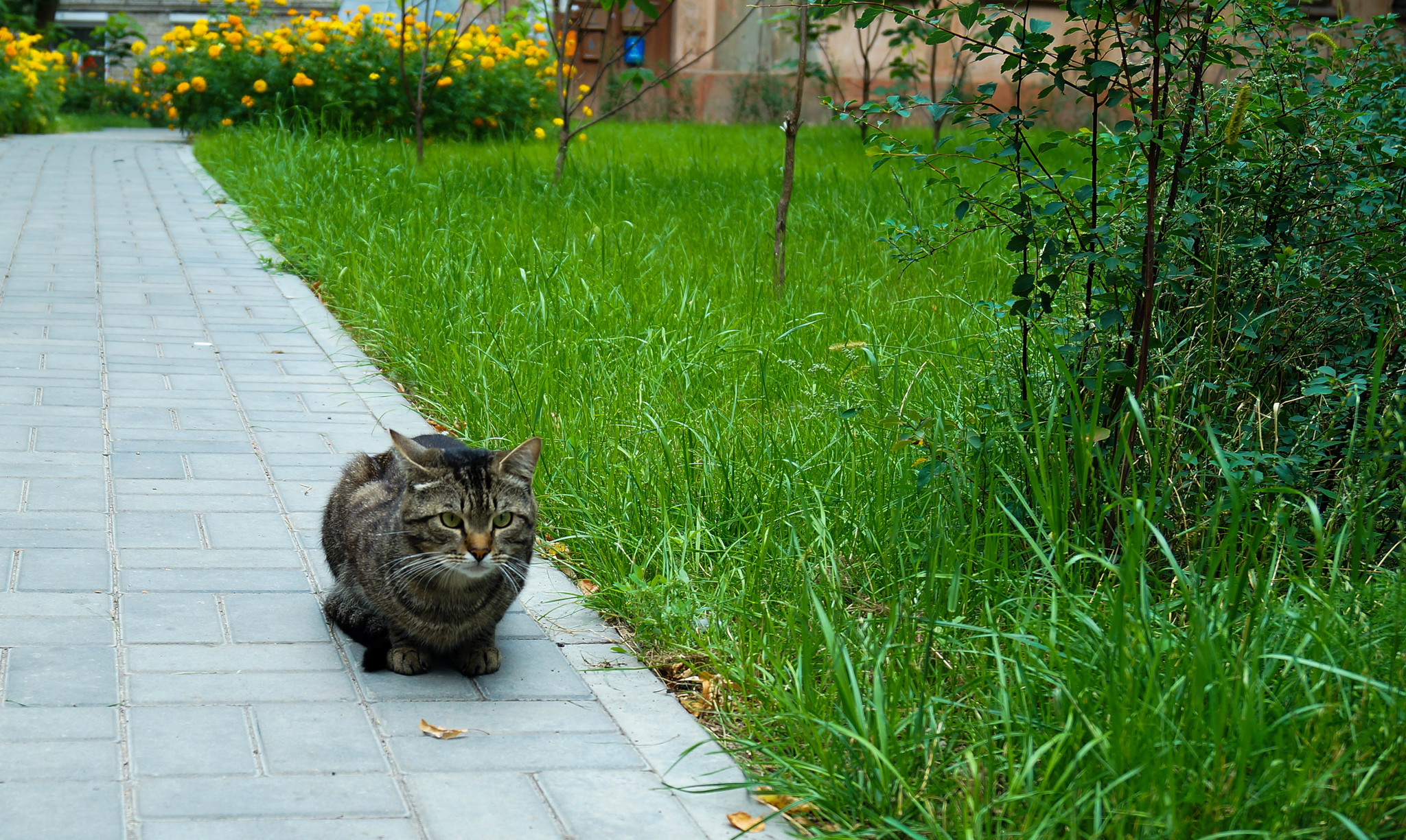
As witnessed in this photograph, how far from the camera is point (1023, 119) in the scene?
12.6 ft

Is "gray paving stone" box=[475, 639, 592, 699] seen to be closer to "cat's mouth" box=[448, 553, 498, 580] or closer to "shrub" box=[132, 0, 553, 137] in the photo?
"cat's mouth" box=[448, 553, 498, 580]

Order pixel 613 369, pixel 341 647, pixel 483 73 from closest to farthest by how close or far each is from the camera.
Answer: pixel 341 647
pixel 613 369
pixel 483 73

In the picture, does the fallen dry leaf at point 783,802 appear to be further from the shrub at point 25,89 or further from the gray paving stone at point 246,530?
the shrub at point 25,89

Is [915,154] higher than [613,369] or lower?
higher

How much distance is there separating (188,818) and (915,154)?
9.00 feet

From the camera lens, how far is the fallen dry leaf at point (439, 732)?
9.96ft

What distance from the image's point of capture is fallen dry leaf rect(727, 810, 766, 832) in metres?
2.68

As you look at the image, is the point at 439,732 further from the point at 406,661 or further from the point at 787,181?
the point at 787,181

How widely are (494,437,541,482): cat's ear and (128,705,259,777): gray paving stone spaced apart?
35.7 inches

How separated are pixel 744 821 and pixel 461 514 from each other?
1112 millimetres

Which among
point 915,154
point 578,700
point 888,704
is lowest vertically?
point 578,700

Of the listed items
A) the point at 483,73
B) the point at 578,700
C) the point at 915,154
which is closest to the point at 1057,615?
the point at 578,700

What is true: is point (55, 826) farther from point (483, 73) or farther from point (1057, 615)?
point (483, 73)

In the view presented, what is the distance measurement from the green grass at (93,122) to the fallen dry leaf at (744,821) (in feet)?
72.2
